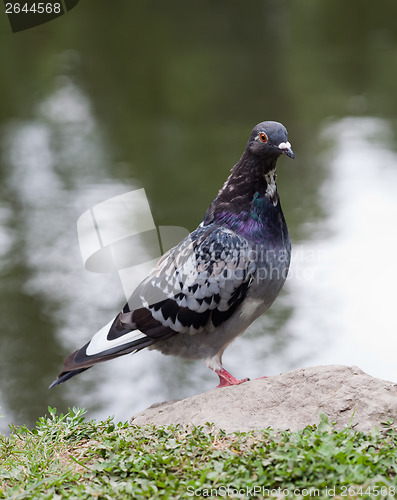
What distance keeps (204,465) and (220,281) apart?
1.09 metres

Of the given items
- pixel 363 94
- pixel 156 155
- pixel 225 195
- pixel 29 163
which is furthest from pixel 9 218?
pixel 363 94

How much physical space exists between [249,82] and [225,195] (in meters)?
7.19

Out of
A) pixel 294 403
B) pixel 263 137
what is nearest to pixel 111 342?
pixel 294 403

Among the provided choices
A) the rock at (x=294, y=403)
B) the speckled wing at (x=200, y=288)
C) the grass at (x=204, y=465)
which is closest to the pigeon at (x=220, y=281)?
the speckled wing at (x=200, y=288)

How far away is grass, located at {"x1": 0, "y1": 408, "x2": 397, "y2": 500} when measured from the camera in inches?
119

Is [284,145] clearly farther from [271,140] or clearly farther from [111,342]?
[111,342]

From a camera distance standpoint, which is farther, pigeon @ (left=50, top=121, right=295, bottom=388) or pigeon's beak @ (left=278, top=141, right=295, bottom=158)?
pigeon @ (left=50, top=121, right=295, bottom=388)

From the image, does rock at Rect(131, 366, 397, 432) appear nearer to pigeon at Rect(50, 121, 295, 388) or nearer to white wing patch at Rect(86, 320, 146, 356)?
pigeon at Rect(50, 121, 295, 388)

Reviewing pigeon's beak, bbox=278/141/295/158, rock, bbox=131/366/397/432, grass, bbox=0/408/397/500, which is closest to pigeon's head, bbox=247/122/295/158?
pigeon's beak, bbox=278/141/295/158

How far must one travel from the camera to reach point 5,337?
6.32 m

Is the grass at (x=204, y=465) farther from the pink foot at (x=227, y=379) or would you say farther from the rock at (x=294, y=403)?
the pink foot at (x=227, y=379)

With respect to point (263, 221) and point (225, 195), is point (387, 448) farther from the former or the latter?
point (225, 195)

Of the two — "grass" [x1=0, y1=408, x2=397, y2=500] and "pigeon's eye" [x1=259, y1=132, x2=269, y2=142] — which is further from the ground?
"pigeon's eye" [x1=259, y1=132, x2=269, y2=142]

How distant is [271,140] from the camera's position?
398cm
